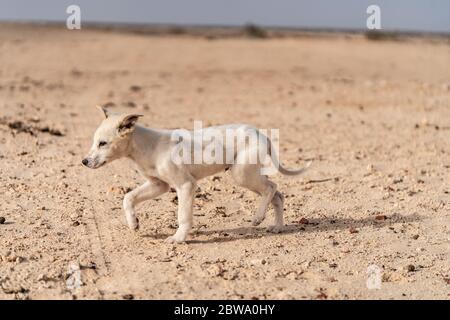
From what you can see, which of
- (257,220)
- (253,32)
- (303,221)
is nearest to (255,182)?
(257,220)

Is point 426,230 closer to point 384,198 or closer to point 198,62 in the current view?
point 384,198

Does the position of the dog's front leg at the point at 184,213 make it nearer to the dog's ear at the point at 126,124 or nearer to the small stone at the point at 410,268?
the dog's ear at the point at 126,124

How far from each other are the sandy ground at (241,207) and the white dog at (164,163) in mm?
371

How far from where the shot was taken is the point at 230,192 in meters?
9.41

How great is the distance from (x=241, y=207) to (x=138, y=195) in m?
1.62

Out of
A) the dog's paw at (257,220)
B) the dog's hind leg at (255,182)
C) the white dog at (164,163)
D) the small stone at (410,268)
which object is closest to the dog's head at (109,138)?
the white dog at (164,163)

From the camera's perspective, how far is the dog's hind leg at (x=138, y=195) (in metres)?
7.55

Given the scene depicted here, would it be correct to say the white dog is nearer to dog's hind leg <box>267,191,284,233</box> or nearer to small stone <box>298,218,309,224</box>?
dog's hind leg <box>267,191,284,233</box>

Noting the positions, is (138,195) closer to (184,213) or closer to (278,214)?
(184,213)

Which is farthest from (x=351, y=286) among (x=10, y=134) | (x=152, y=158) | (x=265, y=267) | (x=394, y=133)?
(x=394, y=133)

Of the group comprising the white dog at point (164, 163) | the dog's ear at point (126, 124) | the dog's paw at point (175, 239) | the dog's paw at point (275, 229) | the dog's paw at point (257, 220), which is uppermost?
the dog's ear at point (126, 124)

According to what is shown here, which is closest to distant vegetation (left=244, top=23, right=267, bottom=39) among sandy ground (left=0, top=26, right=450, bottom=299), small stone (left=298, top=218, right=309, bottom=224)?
sandy ground (left=0, top=26, right=450, bottom=299)

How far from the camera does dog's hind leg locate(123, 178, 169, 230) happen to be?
7551mm

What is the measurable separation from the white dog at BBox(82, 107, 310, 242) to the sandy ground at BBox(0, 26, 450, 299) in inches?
14.6
